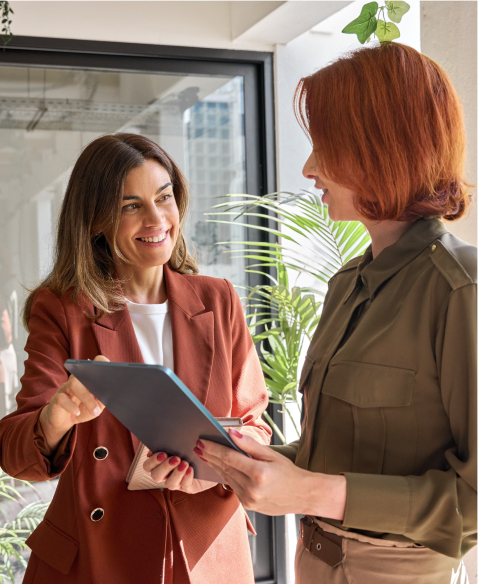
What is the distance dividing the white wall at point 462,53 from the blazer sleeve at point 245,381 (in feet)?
2.05

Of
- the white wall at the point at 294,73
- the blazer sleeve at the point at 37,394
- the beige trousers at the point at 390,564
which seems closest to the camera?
the beige trousers at the point at 390,564

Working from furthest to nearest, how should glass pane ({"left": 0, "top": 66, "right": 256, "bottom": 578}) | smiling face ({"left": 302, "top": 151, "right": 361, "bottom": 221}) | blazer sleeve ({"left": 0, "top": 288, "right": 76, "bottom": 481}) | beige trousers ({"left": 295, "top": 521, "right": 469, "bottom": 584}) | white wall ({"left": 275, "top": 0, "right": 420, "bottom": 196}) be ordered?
white wall ({"left": 275, "top": 0, "right": 420, "bottom": 196}), glass pane ({"left": 0, "top": 66, "right": 256, "bottom": 578}), blazer sleeve ({"left": 0, "top": 288, "right": 76, "bottom": 481}), smiling face ({"left": 302, "top": 151, "right": 361, "bottom": 221}), beige trousers ({"left": 295, "top": 521, "right": 469, "bottom": 584})

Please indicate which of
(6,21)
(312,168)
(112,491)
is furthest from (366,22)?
(6,21)

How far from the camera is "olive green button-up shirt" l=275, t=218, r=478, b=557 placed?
881mm

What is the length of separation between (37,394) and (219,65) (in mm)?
2113

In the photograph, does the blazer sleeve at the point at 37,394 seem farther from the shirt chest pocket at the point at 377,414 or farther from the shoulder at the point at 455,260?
the shoulder at the point at 455,260

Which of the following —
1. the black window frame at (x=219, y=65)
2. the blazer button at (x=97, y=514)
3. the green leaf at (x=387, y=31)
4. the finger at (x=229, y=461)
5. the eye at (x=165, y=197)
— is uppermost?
the black window frame at (x=219, y=65)

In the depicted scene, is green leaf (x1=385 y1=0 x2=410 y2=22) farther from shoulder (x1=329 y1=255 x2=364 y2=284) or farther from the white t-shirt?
the white t-shirt

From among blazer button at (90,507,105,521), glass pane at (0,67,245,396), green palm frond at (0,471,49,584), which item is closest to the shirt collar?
blazer button at (90,507,105,521)

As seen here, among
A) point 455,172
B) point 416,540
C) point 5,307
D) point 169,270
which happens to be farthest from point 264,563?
point 455,172

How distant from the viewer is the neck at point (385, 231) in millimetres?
1084

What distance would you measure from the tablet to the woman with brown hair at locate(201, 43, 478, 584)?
55 millimetres

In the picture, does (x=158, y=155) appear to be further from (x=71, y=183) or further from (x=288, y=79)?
(x=288, y=79)

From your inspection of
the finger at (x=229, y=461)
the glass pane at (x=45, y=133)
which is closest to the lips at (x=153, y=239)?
the finger at (x=229, y=461)
